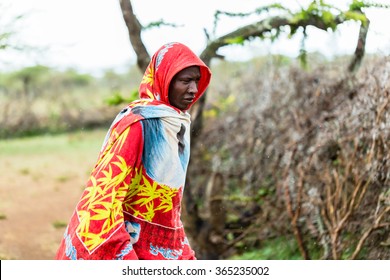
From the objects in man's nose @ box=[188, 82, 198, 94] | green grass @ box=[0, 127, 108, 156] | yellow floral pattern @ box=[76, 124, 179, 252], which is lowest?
green grass @ box=[0, 127, 108, 156]

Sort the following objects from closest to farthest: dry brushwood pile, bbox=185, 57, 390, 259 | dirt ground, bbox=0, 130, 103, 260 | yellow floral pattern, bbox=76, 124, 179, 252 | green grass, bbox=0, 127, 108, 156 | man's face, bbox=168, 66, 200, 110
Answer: yellow floral pattern, bbox=76, 124, 179, 252, man's face, bbox=168, 66, 200, 110, dry brushwood pile, bbox=185, 57, 390, 259, dirt ground, bbox=0, 130, 103, 260, green grass, bbox=0, 127, 108, 156

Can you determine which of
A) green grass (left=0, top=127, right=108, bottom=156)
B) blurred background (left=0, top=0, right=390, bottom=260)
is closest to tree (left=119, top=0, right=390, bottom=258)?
A: blurred background (left=0, top=0, right=390, bottom=260)

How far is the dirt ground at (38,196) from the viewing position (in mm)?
7109

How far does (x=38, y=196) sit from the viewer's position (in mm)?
9773

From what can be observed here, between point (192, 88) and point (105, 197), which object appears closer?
point (105, 197)

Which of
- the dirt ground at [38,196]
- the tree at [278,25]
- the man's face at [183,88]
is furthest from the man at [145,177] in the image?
the dirt ground at [38,196]

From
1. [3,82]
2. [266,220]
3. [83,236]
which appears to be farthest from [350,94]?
[3,82]

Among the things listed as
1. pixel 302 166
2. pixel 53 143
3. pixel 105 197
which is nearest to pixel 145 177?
pixel 105 197

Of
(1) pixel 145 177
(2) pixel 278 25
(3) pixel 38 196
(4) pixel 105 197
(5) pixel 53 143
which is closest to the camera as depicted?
(4) pixel 105 197

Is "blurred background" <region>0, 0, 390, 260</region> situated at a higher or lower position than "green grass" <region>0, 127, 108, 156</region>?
higher

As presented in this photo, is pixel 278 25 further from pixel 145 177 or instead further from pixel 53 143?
pixel 53 143

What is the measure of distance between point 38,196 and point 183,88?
7.42 metres

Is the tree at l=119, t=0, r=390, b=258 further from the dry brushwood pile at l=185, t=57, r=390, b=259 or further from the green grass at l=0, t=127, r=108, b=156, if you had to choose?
the green grass at l=0, t=127, r=108, b=156

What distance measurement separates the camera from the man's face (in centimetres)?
282
